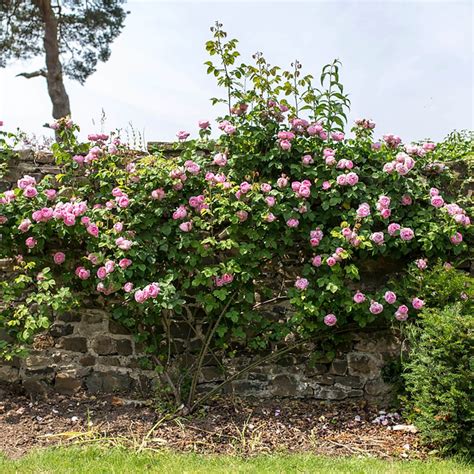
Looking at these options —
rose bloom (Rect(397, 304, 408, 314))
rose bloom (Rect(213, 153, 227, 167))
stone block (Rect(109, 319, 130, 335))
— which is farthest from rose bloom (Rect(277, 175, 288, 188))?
stone block (Rect(109, 319, 130, 335))

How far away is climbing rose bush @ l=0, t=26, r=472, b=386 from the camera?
438 cm

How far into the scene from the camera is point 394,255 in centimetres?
461

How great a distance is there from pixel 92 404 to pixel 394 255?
2.74 metres

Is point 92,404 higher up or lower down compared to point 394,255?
lower down

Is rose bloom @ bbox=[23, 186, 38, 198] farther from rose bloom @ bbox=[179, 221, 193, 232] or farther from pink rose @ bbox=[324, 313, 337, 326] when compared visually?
pink rose @ bbox=[324, 313, 337, 326]

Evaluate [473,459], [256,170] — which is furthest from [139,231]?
[473,459]

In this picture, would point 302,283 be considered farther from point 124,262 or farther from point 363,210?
point 124,262

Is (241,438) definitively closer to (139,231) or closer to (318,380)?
(318,380)

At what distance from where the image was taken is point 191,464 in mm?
3416

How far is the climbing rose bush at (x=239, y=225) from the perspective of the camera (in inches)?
172

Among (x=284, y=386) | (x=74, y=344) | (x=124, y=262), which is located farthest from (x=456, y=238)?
(x=74, y=344)

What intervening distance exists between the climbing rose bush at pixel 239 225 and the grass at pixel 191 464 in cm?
109

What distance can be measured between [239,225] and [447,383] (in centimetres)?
186

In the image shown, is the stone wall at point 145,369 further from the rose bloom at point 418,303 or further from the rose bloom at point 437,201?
the rose bloom at point 437,201
